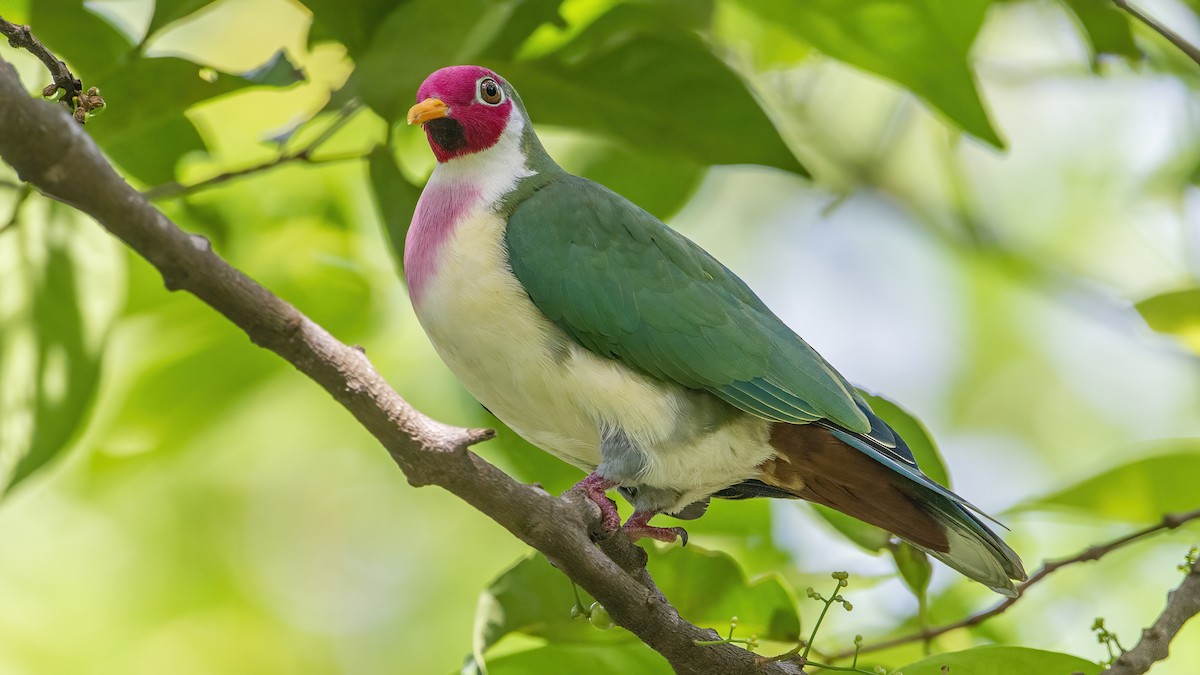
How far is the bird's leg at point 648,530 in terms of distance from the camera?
91.8 inches

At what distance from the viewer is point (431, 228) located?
225 cm

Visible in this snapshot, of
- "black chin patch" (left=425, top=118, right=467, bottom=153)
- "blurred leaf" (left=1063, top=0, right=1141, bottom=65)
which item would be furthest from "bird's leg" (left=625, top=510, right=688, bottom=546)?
"blurred leaf" (left=1063, top=0, right=1141, bottom=65)

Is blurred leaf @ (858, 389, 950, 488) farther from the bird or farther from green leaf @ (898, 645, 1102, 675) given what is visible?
green leaf @ (898, 645, 1102, 675)

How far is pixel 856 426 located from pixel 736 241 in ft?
12.0

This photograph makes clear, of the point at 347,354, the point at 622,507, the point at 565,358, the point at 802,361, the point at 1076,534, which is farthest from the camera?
the point at 1076,534

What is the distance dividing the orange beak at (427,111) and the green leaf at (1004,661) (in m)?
1.29

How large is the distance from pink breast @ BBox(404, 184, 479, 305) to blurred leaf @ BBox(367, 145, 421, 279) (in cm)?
11

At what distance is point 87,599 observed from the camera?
460 centimetres

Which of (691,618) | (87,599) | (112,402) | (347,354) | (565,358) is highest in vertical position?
(347,354)

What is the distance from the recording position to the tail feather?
2.27 m

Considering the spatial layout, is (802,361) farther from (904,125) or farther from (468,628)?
(904,125)

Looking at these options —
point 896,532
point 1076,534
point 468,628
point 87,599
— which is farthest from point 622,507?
point 87,599

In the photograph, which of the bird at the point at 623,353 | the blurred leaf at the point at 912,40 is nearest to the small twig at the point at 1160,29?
the blurred leaf at the point at 912,40

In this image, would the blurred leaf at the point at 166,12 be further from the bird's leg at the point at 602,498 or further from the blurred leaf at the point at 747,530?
the blurred leaf at the point at 747,530
